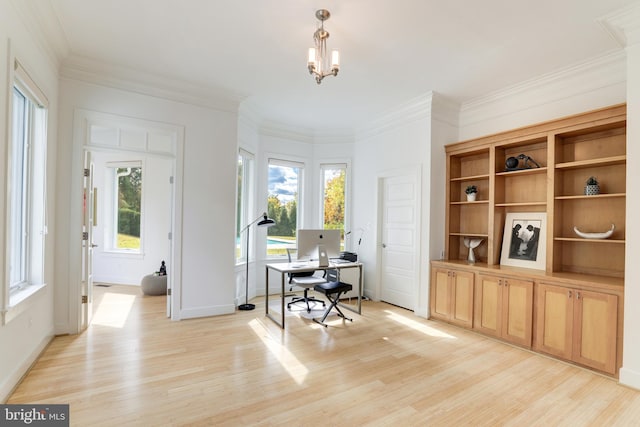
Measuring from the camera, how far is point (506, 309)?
3.72 metres

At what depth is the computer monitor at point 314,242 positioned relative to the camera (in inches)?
171

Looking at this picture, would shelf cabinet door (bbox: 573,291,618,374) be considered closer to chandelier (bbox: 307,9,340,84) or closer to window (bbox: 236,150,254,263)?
chandelier (bbox: 307,9,340,84)

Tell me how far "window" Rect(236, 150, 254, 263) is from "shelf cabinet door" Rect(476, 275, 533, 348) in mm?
3593

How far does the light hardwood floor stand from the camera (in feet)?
7.59

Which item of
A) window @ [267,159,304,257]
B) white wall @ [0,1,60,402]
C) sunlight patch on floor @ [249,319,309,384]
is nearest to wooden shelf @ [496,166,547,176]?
sunlight patch on floor @ [249,319,309,384]

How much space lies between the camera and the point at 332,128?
6.24m

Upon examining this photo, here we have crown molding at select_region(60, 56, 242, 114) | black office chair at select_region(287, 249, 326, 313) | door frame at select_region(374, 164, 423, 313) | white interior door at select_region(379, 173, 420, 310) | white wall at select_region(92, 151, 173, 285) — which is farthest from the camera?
white wall at select_region(92, 151, 173, 285)

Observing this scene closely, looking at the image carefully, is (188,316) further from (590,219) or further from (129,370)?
(590,219)

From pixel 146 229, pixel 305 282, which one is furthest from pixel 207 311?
pixel 146 229

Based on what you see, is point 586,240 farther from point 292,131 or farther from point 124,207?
point 124,207

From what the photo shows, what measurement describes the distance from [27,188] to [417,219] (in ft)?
14.8

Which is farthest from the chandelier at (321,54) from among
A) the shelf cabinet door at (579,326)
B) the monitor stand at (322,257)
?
the shelf cabinet door at (579,326)

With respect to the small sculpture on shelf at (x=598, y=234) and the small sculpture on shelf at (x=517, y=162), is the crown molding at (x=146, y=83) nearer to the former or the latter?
the small sculpture on shelf at (x=517, y=162)

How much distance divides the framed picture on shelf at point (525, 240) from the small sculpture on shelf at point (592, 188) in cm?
57
